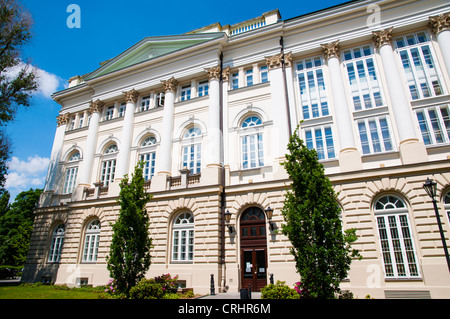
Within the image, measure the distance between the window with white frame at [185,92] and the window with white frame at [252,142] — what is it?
6.01 meters

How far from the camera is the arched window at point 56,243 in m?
25.5

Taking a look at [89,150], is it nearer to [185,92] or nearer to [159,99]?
[159,99]

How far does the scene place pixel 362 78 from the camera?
65.7ft

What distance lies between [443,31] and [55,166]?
33.9 m

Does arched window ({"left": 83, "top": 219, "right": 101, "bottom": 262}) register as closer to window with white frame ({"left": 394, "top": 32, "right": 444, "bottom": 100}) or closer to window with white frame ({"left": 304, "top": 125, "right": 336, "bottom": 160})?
window with white frame ({"left": 304, "top": 125, "right": 336, "bottom": 160})

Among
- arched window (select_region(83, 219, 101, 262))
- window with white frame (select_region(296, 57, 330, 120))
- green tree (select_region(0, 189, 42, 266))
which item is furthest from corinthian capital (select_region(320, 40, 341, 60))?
green tree (select_region(0, 189, 42, 266))

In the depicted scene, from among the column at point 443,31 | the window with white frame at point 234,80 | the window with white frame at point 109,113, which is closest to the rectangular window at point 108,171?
the window with white frame at point 109,113

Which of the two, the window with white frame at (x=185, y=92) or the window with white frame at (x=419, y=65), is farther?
the window with white frame at (x=185, y=92)

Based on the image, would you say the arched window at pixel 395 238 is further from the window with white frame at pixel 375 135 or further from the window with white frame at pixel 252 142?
the window with white frame at pixel 252 142

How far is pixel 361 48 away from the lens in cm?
2084

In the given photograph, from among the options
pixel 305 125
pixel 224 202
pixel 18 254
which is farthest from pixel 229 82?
pixel 18 254

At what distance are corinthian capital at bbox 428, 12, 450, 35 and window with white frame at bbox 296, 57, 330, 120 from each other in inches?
280

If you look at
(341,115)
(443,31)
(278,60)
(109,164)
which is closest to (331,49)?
(278,60)
